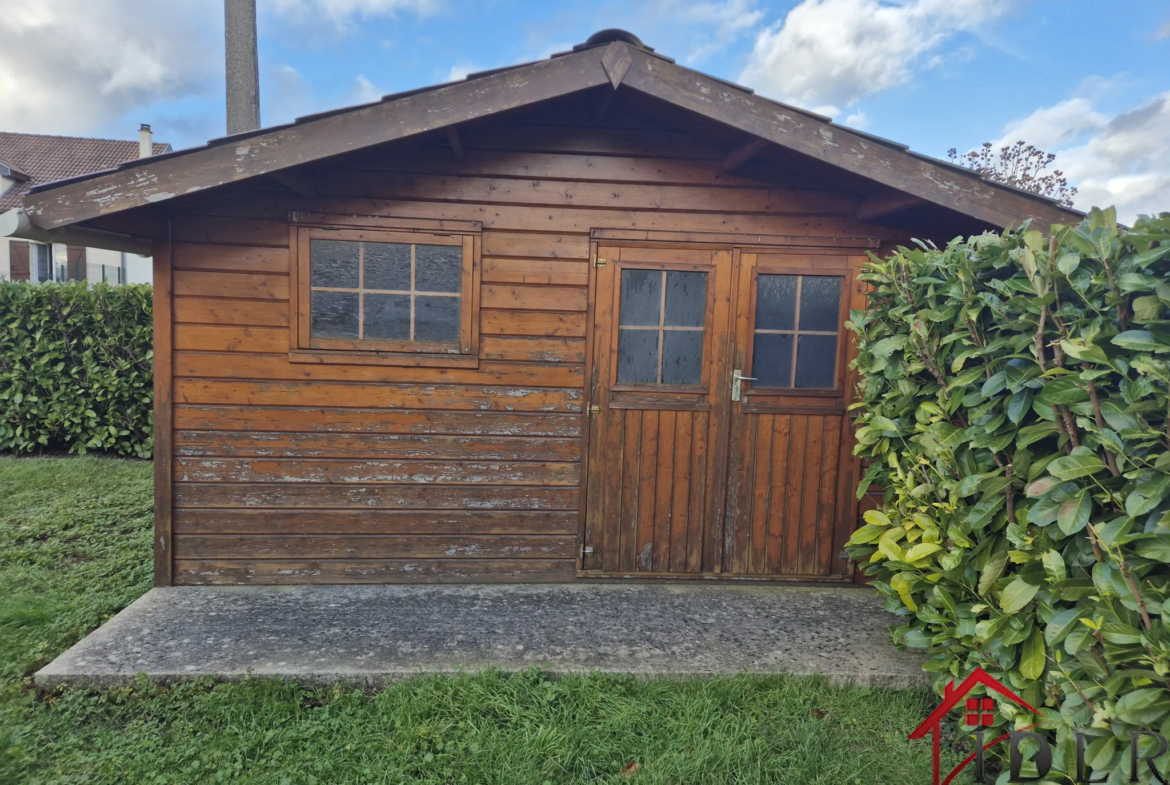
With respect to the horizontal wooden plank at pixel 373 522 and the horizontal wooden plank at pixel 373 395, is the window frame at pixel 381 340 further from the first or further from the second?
the horizontal wooden plank at pixel 373 522

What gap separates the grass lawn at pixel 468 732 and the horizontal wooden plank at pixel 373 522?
2.94ft

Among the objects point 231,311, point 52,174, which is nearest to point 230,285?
point 231,311

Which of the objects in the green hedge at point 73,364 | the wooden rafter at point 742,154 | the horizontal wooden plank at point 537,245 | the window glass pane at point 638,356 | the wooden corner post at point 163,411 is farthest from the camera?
the green hedge at point 73,364

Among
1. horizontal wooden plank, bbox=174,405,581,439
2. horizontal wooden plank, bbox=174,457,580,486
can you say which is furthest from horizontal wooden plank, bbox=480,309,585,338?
horizontal wooden plank, bbox=174,457,580,486

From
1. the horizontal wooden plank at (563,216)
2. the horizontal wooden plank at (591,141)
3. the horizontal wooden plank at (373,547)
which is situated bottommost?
the horizontal wooden plank at (373,547)

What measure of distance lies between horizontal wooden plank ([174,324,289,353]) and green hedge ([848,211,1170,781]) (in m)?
3.44

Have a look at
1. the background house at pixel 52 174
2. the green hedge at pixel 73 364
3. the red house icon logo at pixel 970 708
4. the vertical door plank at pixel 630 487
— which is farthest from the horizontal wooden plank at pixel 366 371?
the background house at pixel 52 174

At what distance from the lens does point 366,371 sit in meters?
3.76

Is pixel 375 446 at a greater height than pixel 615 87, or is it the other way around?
pixel 615 87

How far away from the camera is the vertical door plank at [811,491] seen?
3.95 m

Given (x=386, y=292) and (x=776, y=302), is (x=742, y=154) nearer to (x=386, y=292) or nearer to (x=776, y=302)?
(x=776, y=302)

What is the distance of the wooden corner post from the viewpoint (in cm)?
356

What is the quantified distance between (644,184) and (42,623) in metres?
4.20

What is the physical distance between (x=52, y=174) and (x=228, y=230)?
969 inches
